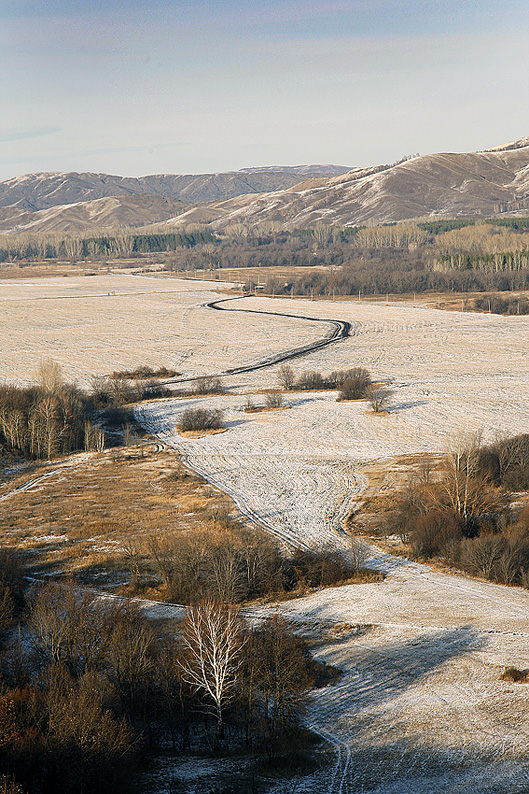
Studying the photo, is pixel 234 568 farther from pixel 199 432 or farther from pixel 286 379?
pixel 286 379

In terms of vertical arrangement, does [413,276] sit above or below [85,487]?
above

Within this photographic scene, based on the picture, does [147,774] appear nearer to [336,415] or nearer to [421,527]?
[421,527]

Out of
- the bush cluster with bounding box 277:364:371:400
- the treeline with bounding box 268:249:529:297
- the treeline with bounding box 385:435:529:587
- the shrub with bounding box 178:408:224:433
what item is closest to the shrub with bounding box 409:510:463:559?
the treeline with bounding box 385:435:529:587

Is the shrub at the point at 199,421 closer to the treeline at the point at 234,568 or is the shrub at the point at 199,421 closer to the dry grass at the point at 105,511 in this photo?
the dry grass at the point at 105,511

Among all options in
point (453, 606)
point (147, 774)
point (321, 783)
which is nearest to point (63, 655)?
point (147, 774)

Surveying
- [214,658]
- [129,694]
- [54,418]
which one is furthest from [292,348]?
[214,658]

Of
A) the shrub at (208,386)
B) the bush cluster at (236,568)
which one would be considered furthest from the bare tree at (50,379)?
the bush cluster at (236,568)

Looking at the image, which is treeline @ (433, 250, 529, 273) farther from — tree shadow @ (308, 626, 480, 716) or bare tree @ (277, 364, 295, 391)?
tree shadow @ (308, 626, 480, 716)
